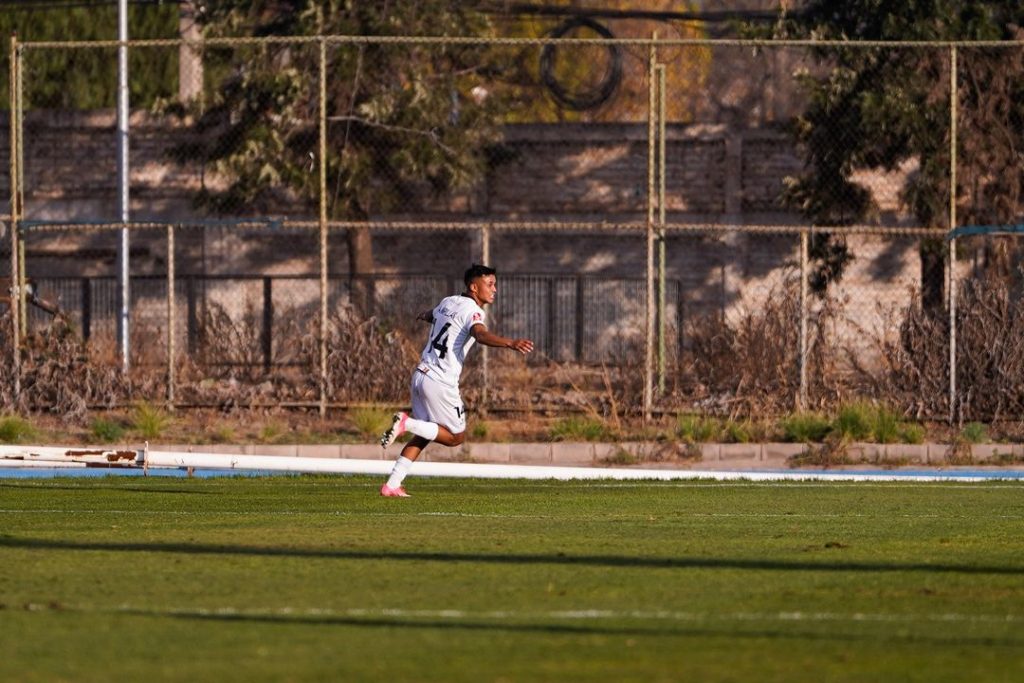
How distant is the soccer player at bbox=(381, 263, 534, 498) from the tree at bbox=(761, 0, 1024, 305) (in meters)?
10.3

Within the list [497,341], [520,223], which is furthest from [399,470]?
[520,223]

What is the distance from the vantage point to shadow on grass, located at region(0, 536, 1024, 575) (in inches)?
381

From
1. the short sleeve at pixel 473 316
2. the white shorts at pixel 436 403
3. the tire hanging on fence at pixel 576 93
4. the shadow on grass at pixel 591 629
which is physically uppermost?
the tire hanging on fence at pixel 576 93

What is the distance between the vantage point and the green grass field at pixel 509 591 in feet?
22.9

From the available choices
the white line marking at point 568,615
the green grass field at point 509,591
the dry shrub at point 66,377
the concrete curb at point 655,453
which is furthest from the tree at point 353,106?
the white line marking at point 568,615

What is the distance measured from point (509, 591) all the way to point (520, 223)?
12.8m

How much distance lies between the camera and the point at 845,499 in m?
14.5

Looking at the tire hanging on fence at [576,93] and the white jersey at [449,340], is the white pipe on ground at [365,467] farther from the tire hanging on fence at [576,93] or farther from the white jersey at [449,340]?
the tire hanging on fence at [576,93]

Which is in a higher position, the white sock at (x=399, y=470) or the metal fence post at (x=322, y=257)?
the metal fence post at (x=322, y=257)

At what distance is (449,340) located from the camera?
46.8 ft

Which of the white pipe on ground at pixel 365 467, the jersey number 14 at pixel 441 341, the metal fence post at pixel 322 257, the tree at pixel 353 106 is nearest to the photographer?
the jersey number 14 at pixel 441 341

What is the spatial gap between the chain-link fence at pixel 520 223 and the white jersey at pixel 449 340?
6612 millimetres

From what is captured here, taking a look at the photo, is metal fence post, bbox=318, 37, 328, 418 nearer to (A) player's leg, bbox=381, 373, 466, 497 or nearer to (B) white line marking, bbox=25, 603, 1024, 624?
(A) player's leg, bbox=381, 373, 466, 497

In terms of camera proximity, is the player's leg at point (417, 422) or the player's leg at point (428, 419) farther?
the player's leg at point (428, 419)
